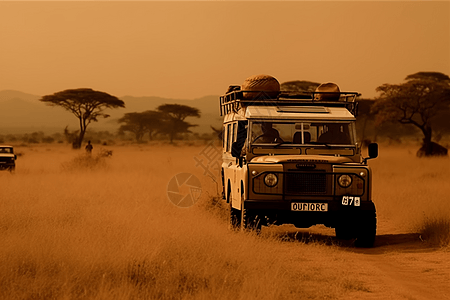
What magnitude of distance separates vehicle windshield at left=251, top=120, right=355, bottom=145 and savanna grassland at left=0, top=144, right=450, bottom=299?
59.1 inches

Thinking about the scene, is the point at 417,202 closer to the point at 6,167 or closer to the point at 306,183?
the point at 306,183

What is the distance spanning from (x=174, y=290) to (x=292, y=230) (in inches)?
Answer: 236

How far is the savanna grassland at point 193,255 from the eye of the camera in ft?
21.5

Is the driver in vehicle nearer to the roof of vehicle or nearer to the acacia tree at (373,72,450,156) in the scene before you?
the roof of vehicle

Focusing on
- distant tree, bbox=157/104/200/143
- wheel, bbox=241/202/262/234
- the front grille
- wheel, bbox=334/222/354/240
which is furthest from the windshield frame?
distant tree, bbox=157/104/200/143

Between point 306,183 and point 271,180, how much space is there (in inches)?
20.1

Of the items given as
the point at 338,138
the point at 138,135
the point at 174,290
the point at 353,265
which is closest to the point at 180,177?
the point at 338,138

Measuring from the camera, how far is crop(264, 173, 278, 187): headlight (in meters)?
9.68

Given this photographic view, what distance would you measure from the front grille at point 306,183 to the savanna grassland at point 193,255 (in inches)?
31.1

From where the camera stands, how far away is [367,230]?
10.1m

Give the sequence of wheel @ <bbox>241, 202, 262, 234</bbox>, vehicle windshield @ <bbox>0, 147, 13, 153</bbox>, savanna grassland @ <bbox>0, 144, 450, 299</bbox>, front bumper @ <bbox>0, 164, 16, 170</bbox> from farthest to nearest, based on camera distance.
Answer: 1. vehicle windshield @ <bbox>0, 147, 13, 153</bbox>
2. front bumper @ <bbox>0, 164, 16, 170</bbox>
3. wheel @ <bbox>241, 202, 262, 234</bbox>
4. savanna grassland @ <bbox>0, 144, 450, 299</bbox>

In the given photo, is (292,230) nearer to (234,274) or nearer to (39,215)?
(39,215)

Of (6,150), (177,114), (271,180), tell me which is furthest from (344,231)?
(177,114)

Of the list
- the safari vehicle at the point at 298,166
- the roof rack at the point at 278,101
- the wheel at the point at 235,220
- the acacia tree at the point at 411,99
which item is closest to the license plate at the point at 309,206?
the safari vehicle at the point at 298,166
